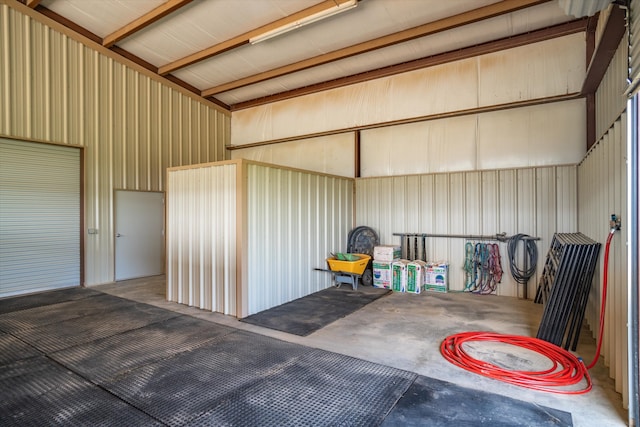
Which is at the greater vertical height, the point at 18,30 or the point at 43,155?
the point at 18,30

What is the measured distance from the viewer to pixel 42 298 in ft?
19.0

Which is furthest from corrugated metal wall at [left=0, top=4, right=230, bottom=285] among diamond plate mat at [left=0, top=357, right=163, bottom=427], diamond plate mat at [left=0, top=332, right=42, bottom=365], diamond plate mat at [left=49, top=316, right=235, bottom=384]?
diamond plate mat at [left=0, top=357, right=163, bottom=427]

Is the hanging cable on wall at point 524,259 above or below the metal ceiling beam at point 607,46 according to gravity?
below

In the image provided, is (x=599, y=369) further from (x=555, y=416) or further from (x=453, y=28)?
(x=453, y=28)

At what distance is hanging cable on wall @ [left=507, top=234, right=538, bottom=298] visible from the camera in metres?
5.73

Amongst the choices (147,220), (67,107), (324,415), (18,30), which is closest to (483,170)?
(324,415)

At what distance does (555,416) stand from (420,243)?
464 cm

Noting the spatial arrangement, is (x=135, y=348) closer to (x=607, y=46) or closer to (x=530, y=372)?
(x=530, y=372)

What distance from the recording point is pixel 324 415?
238cm

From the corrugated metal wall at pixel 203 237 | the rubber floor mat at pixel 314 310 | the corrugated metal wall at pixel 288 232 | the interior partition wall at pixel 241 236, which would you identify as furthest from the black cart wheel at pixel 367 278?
the corrugated metal wall at pixel 203 237

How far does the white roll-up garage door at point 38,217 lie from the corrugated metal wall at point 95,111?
251mm

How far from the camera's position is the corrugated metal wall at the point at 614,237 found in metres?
2.48

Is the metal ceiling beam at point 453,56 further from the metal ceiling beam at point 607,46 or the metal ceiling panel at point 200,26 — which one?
the metal ceiling panel at point 200,26

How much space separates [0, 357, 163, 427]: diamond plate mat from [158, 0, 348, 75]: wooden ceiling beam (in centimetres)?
581
